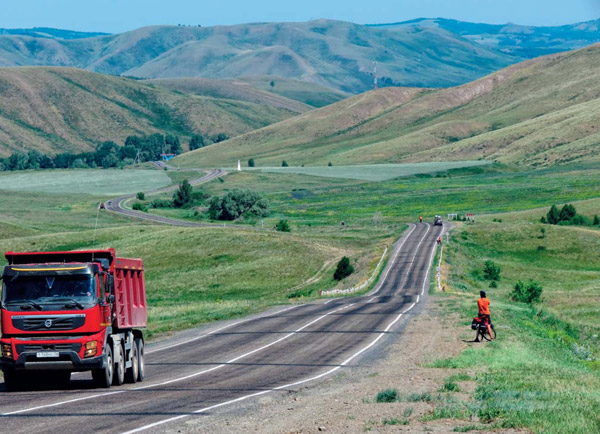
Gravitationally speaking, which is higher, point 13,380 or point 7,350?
point 7,350

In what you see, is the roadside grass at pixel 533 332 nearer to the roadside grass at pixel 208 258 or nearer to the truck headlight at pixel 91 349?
the truck headlight at pixel 91 349

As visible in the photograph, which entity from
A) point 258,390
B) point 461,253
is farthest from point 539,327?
point 461,253

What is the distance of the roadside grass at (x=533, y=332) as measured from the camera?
19.0m

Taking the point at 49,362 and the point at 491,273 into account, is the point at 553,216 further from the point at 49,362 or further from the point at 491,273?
the point at 49,362

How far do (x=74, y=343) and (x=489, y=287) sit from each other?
62.3 meters

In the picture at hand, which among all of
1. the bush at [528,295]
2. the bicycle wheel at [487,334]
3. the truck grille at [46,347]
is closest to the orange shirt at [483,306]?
the bicycle wheel at [487,334]

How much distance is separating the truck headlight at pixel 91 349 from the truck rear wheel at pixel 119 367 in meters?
1.63

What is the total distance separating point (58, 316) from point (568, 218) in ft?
374

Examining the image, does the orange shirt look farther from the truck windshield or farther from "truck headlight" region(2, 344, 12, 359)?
"truck headlight" region(2, 344, 12, 359)

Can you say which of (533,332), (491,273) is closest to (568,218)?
(491,273)

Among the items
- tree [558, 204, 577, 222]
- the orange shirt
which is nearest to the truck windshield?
the orange shirt

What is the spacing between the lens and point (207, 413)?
67.6 ft

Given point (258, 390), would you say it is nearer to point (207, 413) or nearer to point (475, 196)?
point (207, 413)

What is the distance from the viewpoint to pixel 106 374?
985 inches
